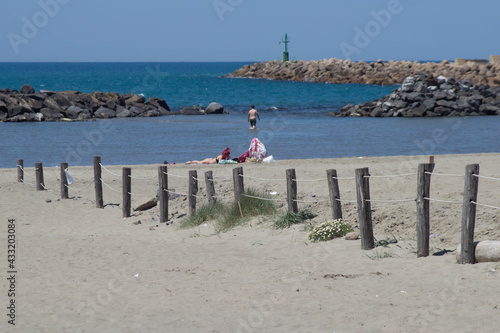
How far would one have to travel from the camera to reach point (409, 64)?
90.1 m

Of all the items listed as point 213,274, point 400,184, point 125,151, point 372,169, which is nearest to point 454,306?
point 213,274

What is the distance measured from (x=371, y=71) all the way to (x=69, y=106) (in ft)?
203

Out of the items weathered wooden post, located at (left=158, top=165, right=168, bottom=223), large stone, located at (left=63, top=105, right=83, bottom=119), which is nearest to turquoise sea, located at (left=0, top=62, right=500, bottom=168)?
large stone, located at (left=63, top=105, right=83, bottom=119)

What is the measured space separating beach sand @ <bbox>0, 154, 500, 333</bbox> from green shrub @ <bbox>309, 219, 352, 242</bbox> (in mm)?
146

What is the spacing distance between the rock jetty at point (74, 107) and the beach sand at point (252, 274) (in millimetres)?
29365

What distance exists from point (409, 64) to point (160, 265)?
85664 mm

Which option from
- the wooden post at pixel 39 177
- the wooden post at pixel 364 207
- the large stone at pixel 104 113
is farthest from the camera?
the large stone at pixel 104 113

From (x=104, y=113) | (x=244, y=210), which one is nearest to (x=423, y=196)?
(x=244, y=210)

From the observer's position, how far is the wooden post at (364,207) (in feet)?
29.1

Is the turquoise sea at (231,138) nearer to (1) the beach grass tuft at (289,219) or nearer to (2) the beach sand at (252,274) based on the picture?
(2) the beach sand at (252,274)

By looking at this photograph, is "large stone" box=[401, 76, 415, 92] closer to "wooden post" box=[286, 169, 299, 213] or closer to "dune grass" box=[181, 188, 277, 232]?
"dune grass" box=[181, 188, 277, 232]

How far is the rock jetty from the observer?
136 ft

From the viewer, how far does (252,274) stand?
851cm

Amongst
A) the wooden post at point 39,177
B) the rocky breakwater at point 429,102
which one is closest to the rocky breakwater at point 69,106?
the rocky breakwater at point 429,102
